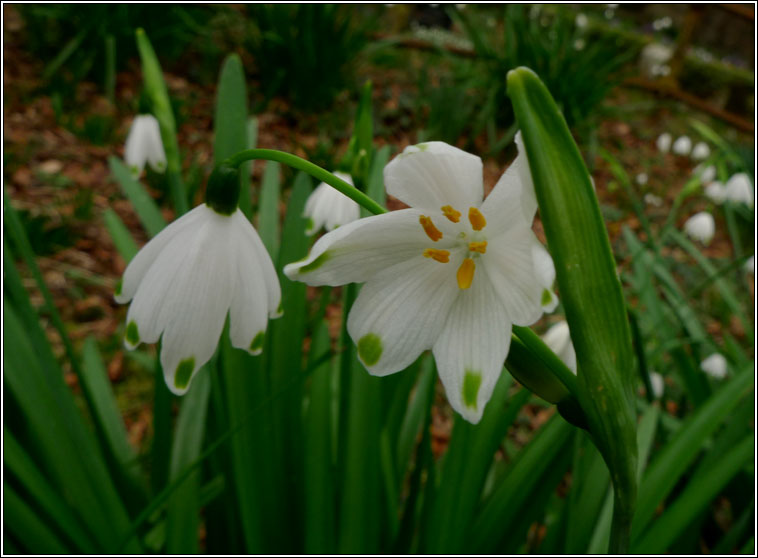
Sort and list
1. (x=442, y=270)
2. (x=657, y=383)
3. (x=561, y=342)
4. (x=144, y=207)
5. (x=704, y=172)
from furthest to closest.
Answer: (x=704, y=172) < (x=657, y=383) < (x=144, y=207) < (x=561, y=342) < (x=442, y=270)

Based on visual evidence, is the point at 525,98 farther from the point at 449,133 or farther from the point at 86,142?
the point at 449,133

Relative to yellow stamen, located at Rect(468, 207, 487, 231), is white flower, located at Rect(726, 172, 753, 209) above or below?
below

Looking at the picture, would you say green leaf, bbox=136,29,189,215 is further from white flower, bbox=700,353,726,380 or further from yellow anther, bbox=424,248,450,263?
white flower, bbox=700,353,726,380

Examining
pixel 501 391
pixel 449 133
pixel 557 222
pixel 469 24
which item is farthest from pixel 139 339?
pixel 469 24

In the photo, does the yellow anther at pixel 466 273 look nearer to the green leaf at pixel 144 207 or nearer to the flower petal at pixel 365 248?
the flower petal at pixel 365 248

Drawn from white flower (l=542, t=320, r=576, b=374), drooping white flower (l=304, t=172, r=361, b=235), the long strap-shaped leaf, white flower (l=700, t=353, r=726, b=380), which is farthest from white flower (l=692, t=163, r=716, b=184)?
the long strap-shaped leaf

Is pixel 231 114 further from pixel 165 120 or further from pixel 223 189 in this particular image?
pixel 223 189

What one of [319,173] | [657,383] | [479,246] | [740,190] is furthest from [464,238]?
[740,190]
